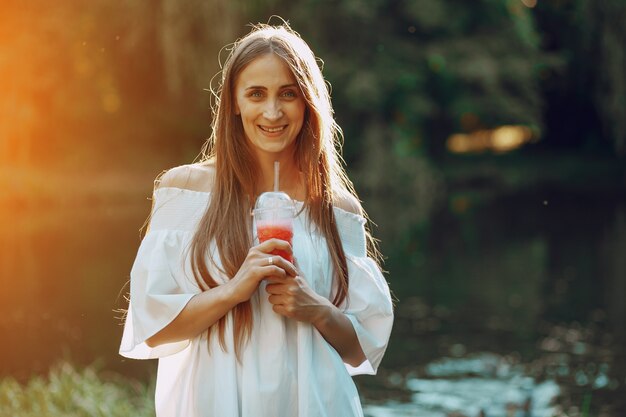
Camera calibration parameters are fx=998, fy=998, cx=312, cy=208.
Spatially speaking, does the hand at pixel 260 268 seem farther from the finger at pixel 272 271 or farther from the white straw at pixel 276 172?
the white straw at pixel 276 172

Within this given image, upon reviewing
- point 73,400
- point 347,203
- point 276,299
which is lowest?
point 73,400

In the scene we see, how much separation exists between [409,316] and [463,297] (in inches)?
40.1

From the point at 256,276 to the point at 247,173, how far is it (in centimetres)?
Answer: 35

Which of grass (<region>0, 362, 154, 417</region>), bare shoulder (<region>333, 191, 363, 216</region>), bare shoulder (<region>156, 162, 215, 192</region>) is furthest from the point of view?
grass (<region>0, 362, 154, 417</region>)

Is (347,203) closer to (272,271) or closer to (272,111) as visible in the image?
(272,111)

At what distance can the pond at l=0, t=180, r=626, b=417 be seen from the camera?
821cm

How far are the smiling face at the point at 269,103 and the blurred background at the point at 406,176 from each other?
3.69 meters

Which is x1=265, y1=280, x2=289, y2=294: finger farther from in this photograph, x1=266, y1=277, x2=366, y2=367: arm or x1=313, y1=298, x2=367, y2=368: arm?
x1=313, y1=298, x2=367, y2=368: arm

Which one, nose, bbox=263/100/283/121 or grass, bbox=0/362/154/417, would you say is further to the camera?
grass, bbox=0/362/154/417

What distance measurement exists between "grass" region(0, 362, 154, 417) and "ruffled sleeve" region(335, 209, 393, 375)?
339cm

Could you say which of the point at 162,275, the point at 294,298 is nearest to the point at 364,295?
the point at 294,298

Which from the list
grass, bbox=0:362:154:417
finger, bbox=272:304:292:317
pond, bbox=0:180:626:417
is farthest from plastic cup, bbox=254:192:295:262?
pond, bbox=0:180:626:417

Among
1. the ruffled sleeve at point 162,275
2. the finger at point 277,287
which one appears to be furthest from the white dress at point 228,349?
the finger at point 277,287

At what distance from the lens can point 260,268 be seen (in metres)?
2.19
